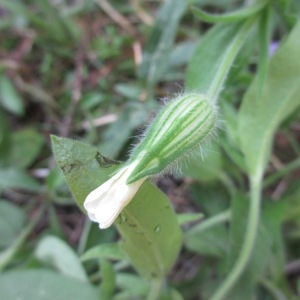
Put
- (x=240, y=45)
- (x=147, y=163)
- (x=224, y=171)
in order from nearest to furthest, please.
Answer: (x=147, y=163) < (x=240, y=45) < (x=224, y=171)

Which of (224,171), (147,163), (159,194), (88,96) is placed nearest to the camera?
(147,163)

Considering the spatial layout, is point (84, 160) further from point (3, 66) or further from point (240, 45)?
point (3, 66)

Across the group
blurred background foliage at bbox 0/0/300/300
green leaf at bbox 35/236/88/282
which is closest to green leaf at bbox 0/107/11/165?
blurred background foliage at bbox 0/0/300/300

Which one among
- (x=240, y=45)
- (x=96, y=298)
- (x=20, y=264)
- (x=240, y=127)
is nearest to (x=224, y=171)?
(x=240, y=127)

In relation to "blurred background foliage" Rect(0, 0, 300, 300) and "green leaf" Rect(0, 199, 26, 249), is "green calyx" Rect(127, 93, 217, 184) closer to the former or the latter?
"blurred background foliage" Rect(0, 0, 300, 300)

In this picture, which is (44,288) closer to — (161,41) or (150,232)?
(150,232)

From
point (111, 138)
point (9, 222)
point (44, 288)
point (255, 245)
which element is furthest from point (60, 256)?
point (255, 245)
